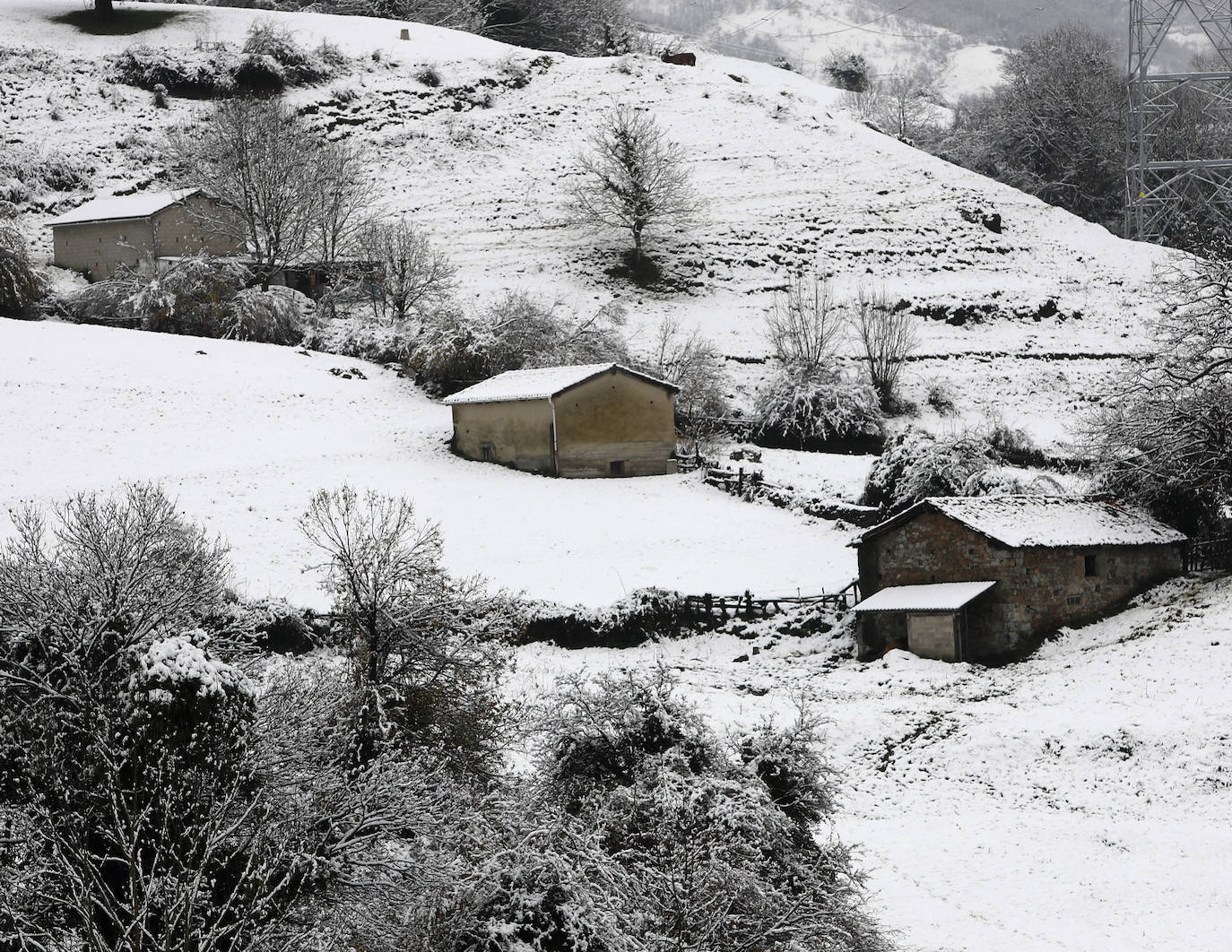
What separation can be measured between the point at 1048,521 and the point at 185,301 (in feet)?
136

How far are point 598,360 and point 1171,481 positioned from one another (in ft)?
91.4

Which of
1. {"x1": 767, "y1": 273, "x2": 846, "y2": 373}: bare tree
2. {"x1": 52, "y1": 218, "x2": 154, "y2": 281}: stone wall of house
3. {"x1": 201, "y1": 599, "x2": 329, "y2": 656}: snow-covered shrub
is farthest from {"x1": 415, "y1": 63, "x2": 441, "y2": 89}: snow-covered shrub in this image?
{"x1": 201, "y1": 599, "x2": 329, "y2": 656}: snow-covered shrub

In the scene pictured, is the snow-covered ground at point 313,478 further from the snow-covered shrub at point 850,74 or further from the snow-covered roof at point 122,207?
the snow-covered shrub at point 850,74

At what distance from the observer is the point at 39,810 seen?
13672mm

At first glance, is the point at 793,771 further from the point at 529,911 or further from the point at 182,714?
the point at 182,714

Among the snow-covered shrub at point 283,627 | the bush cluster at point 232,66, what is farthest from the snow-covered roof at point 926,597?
the bush cluster at point 232,66

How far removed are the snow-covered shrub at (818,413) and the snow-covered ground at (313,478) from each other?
29.6 ft

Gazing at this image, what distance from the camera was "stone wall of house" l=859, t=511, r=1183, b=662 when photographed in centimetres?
3234

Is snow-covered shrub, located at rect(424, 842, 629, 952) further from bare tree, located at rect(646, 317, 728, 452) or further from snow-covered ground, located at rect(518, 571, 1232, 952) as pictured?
bare tree, located at rect(646, 317, 728, 452)

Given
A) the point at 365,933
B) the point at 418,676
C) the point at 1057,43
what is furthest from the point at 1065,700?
the point at 1057,43

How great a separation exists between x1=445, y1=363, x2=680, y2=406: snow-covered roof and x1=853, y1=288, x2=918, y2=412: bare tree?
1359 cm

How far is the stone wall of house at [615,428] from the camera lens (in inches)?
1822

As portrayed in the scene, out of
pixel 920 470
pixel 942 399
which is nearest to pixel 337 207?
pixel 942 399

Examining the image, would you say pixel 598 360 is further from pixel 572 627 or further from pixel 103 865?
pixel 103 865
